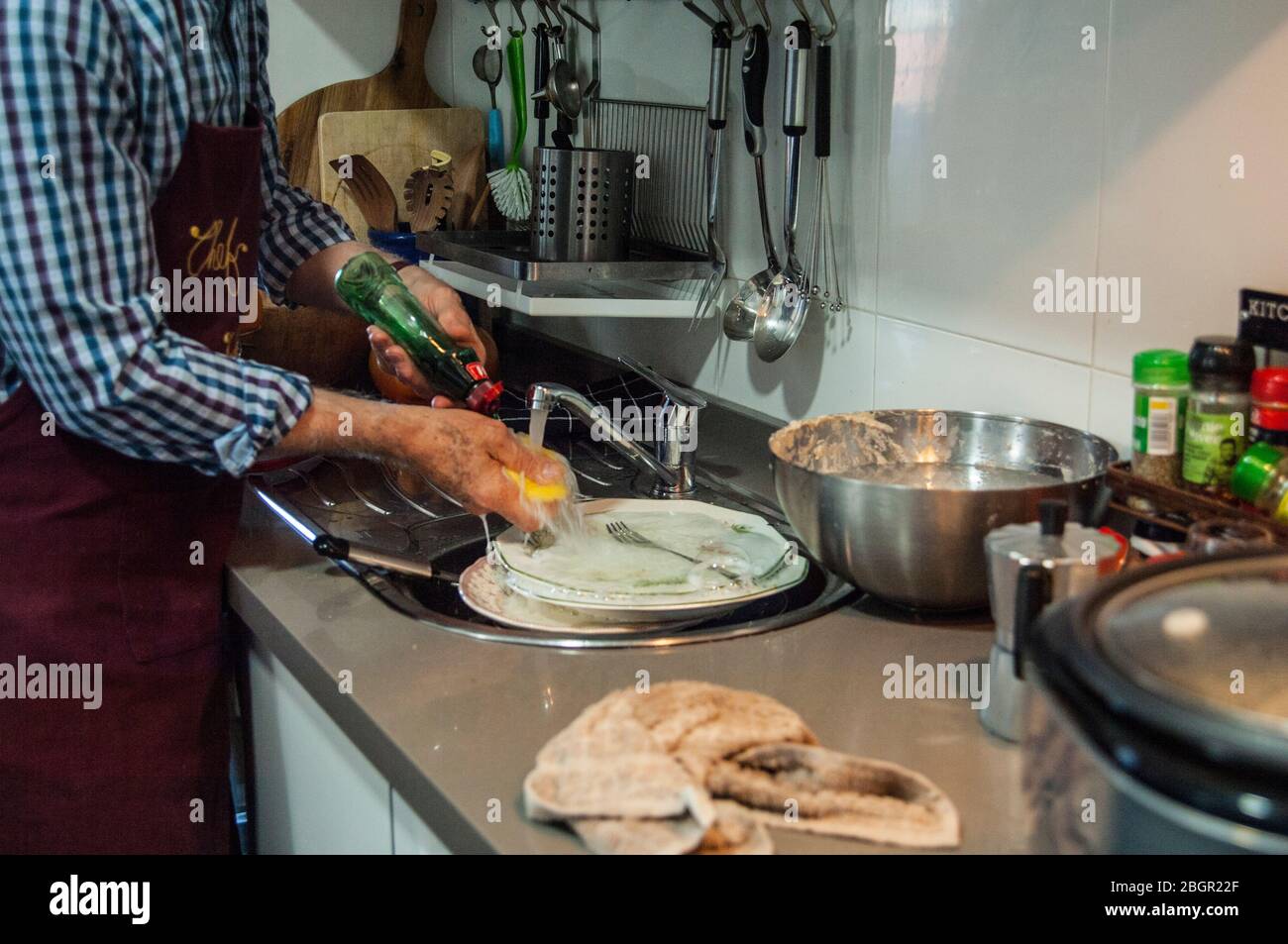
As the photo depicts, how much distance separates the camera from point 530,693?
1.00m

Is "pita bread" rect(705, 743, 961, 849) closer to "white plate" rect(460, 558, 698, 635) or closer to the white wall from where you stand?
"white plate" rect(460, 558, 698, 635)

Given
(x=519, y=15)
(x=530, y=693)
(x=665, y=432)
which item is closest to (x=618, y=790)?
(x=530, y=693)

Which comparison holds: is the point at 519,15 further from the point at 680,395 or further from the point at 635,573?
the point at 635,573

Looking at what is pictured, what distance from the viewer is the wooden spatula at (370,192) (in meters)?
2.20

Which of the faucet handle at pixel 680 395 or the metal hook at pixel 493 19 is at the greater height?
the metal hook at pixel 493 19

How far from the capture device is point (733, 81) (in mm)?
1740

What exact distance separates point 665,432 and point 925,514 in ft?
1.91

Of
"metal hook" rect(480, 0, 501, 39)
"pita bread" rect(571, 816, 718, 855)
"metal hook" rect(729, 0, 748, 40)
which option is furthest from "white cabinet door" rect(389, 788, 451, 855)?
"metal hook" rect(480, 0, 501, 39)

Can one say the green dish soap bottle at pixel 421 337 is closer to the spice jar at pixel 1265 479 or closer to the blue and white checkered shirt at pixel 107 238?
the blue and white checkered shirt at pixel 107 238

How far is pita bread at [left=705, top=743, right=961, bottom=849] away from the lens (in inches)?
31.1

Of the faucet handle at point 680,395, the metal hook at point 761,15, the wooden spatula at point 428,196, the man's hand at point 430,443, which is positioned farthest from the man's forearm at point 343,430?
the wooden spatula at point 428,196

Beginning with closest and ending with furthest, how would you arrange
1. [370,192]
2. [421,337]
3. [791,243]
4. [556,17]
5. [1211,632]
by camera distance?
1. [1211,632]
2. [421,337]
3. [791,243]
4. [556,17]
5. [370,192]

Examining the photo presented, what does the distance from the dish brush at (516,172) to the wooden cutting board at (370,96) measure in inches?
9.7
